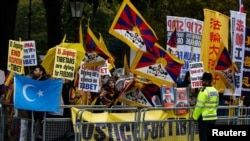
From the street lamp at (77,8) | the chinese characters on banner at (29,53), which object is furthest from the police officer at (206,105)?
the street lamp at (77,8)

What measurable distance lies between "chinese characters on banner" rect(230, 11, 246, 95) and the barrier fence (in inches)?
75.5

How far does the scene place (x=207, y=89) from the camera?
44.7ft

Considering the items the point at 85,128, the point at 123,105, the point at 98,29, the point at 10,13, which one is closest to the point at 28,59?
the point at 123,105

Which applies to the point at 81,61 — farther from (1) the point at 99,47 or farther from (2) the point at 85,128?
(2) the point at 85,128

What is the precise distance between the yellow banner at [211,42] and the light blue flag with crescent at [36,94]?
4024 mm

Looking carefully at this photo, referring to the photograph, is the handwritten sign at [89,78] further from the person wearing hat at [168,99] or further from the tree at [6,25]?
the tree at [6,25]

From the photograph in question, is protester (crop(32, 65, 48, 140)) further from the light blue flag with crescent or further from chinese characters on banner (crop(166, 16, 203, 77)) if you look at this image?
chinese characters on banner (crop(166, 16, 203, 77))

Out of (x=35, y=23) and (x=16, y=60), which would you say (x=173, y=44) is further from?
(x=35, y=23)

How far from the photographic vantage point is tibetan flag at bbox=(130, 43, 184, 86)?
1446cm

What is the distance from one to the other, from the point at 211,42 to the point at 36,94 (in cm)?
466

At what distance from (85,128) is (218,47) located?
4835 millimetres

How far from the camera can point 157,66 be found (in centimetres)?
1474

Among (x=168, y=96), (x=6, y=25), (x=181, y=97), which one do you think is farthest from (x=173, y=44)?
(x=6, y=25)

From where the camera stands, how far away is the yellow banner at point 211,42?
53.5 feet
